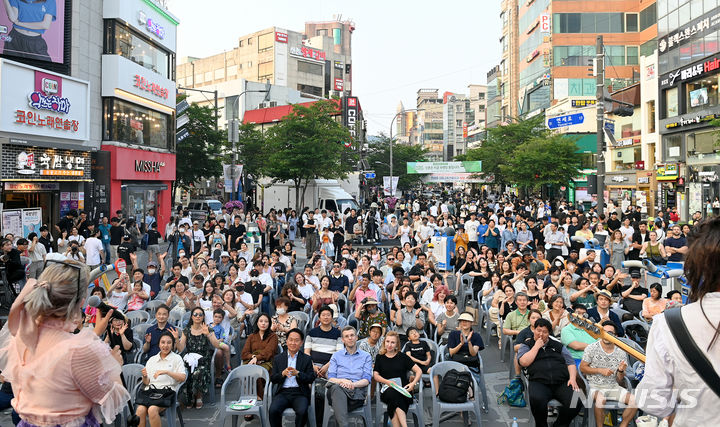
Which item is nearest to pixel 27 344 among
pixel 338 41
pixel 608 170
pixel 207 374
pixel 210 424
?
pixel 210 424

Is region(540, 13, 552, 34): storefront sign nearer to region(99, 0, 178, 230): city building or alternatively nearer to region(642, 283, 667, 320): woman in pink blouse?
region(99, 0, 178, 230): city building

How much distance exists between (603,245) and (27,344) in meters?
15.2

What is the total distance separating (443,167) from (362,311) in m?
36.9

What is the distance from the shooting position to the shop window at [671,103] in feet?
111

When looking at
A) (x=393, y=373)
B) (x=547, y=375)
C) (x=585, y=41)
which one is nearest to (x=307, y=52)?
(x=585, y=41)

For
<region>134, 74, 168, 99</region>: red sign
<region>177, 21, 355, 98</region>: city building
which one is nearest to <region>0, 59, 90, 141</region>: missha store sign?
<region>134, 74, 168, 99</region>: red sign

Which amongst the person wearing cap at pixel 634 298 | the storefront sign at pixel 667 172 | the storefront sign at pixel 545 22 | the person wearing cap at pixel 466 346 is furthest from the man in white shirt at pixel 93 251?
the storefront sign at pixel 545 22

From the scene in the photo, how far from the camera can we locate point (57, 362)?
8.26 ft

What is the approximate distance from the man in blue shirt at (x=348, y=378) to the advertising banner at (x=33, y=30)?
18.5 m

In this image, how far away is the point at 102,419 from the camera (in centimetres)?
273

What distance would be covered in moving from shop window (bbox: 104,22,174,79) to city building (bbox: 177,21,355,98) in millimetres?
48723

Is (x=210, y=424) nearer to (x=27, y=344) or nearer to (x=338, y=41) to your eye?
(x=27, y=344)

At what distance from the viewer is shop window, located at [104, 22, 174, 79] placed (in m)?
23.9

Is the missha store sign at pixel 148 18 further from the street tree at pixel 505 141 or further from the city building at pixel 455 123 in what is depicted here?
the city building at pixel 455 123
